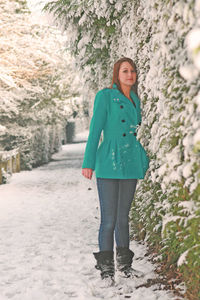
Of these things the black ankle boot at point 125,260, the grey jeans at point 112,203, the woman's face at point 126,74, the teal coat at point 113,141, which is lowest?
the black ankle boot at point 125,260

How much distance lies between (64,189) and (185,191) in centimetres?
747

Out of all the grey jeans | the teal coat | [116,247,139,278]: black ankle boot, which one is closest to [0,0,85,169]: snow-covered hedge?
the teal coat

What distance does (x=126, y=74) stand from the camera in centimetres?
346

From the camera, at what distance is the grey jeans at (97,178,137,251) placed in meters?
3.34

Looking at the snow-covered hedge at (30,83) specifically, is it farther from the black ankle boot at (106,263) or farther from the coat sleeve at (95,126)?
the black ankle boot at (106,263)

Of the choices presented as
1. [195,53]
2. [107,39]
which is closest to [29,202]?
[107,39]

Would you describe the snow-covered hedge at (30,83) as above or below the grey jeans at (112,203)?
above

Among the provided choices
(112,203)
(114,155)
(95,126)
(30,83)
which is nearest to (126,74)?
(95,126)

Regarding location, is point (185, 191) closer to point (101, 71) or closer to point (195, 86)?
point (195, 86)

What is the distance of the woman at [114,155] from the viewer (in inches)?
131

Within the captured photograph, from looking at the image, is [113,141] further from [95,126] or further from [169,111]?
[169,111]

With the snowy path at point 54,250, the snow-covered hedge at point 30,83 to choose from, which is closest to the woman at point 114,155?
the snowy path at point 54,250

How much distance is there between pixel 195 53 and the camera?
4.29 feet

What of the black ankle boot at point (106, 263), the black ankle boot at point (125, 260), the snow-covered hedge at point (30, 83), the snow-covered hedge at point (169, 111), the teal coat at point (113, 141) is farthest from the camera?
the snow-covered hedge at point (30, 83)
